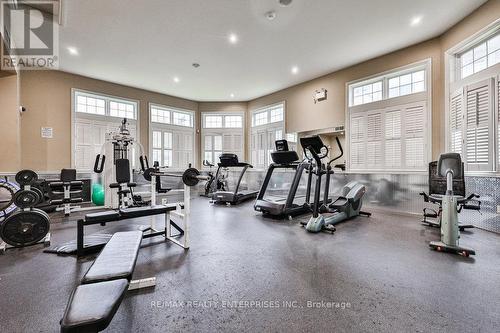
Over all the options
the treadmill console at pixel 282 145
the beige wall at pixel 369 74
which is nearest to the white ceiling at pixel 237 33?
the beige wall at pixel 369 74

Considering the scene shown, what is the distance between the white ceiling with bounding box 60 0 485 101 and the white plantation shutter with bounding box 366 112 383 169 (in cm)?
163

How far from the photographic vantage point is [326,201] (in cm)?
444

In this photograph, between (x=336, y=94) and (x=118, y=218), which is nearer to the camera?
(x=118, y=218)

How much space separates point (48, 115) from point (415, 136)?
9.72 meters

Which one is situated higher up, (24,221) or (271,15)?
(271,15)

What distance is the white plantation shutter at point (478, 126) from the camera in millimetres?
3776

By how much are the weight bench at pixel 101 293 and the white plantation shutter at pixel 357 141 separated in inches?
232

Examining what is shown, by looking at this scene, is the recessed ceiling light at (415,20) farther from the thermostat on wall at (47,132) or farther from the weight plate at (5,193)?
the thermostat on wall at (47,132)

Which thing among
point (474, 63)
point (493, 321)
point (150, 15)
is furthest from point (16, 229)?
point (474, 63)

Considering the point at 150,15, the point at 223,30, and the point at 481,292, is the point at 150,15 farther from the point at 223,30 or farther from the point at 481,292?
the point at 481,292

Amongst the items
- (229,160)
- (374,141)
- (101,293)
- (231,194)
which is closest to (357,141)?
(374,141)

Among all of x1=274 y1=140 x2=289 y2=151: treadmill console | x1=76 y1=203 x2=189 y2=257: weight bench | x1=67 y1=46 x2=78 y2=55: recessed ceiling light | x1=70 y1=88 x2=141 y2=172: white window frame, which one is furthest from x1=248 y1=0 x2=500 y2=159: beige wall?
x1=67 y1=46 x2=78 y2=55: recessed ceiling light

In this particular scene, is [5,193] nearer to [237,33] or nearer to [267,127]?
[237,33]

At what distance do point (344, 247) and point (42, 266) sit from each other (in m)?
3.66
